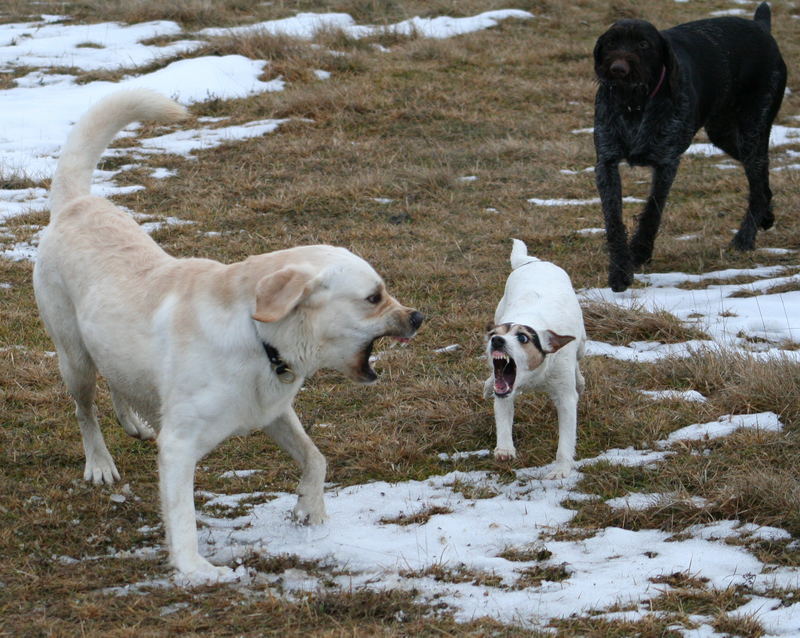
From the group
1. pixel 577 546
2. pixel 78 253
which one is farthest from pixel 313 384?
pixel 577 546

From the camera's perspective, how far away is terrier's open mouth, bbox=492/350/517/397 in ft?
13.9

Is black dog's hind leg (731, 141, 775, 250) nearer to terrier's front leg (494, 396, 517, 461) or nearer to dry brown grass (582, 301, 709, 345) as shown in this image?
dry brown grass (582, 301, 709, 345)

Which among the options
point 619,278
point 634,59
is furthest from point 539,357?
point 634,59

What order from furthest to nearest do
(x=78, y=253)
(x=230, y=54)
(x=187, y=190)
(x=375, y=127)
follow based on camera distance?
(x=230, y=54) → (x=375, y=127) → (x=187, y=190) → (x=78, y=253)

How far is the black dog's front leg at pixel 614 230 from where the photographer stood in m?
6.65

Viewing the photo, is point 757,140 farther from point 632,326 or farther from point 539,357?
point 539,357

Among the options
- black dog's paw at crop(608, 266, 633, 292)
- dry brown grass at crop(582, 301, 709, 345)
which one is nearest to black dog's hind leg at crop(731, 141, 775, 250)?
black dog's paw at crop(608, 266, 633, 292)

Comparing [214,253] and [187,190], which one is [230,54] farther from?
[214,253]

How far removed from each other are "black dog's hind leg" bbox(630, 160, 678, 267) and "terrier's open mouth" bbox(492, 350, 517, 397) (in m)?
2.93

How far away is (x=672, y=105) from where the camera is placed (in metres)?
6.85

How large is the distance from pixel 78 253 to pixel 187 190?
15.3 feet

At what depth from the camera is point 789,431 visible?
14.3ft

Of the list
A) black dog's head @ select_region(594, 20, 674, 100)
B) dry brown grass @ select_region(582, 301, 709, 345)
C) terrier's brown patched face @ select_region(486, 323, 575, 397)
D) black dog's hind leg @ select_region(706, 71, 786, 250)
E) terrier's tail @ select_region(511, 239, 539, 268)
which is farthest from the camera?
black dog's hind leg @ select_region(706, 71, 786, 250)

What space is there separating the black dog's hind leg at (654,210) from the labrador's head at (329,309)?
152 inches
